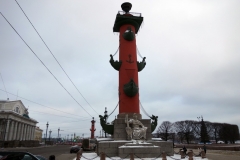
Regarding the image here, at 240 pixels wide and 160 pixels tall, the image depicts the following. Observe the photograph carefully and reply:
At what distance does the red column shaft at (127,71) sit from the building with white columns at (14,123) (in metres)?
43.7

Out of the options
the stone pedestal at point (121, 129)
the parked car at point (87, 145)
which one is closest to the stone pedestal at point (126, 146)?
the stone pedestal at point (121, 129)

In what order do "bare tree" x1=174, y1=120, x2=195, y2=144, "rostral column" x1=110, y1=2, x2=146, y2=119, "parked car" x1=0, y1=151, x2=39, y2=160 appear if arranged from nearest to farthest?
"parked car" x1=0, y1=151, x2=39, y2=160 < "rostral column" x1=110, y1=2, x2=146, y2=119 < "bare tree" x1=174, y1=120, x2=195, y2=144

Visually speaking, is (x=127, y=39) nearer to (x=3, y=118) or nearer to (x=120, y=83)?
(x=120, y=83)

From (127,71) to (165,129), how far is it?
58868 mm

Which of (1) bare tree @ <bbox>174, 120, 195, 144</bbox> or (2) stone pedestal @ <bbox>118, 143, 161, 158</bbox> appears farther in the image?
(1) bare tree @ <bbox>174, 120, 195, 144</bbox>

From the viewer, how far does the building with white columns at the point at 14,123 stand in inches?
2219

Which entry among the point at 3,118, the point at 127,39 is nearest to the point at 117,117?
the point at 127,39

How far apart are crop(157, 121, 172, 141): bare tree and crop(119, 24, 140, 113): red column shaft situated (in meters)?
54.8

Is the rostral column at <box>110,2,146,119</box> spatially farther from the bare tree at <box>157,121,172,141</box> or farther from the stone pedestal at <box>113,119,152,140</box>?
the bare tree at <box>157,121,172,141</box>

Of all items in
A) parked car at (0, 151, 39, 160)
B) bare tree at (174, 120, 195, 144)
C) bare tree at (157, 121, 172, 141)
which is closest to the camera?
parked car at (0, 151, 39, 160)

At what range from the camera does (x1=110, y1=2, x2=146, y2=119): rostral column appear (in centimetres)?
1825

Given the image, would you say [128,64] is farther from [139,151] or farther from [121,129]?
[139,151]

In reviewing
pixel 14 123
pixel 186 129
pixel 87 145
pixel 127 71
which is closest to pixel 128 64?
pixel 127 71

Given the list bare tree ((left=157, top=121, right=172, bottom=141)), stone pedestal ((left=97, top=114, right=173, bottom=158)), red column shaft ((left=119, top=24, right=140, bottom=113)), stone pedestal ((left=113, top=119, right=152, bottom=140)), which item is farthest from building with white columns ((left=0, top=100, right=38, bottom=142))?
bare tree ((left=157, top=121, right=172, bottom=141))
